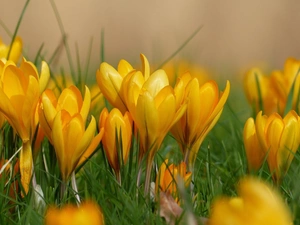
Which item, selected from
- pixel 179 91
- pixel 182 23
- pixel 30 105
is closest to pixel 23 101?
pixel 30 105

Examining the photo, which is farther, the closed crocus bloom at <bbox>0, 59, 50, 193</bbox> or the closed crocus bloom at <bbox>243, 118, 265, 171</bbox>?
the closed crocus bloom at <bbox>243, 118, 265, 171</bbox>

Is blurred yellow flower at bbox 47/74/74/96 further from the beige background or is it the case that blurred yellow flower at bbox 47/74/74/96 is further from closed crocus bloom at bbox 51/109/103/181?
the beige background

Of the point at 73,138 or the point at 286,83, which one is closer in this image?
the point at 73,138

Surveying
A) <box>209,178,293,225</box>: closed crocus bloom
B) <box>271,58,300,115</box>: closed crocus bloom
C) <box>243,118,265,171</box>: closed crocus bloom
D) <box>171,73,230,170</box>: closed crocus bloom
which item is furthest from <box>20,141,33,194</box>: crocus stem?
<box>271,58,300,115</box>: closed crocus bloom

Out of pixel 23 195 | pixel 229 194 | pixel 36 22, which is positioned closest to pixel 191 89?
pixel 229 194

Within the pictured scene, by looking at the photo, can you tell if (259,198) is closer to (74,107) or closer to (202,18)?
(74,107)

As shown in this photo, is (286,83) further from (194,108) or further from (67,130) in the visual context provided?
(67,130)
